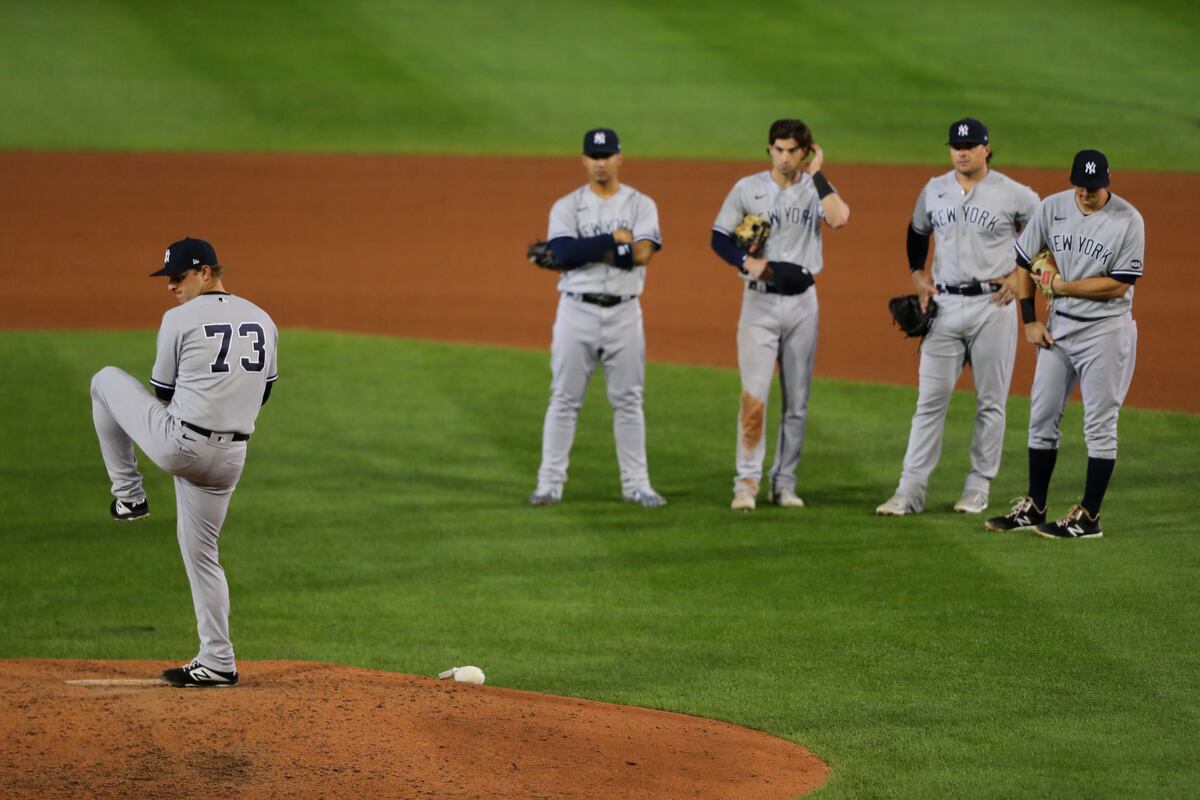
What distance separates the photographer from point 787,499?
991 cm

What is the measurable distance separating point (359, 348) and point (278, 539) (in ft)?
16.2

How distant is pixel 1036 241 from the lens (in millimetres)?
8750

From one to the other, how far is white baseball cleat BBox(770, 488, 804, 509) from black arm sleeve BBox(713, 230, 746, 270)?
53.3 inches

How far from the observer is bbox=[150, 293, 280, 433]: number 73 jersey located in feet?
21.2

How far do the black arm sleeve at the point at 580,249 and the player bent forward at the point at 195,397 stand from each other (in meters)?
3.27

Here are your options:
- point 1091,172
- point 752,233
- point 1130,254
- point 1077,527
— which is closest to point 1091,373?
point 1130,254

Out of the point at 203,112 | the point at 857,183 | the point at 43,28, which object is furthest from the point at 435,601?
the point at 43,28

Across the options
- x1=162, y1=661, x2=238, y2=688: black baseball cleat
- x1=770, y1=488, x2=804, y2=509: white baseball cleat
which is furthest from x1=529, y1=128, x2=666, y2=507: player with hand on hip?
x1=162, y1=661, x2=238, y2=688: black baseball cleat

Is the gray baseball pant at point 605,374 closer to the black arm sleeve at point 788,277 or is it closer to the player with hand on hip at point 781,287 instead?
the player with hand on hip at point 781,287

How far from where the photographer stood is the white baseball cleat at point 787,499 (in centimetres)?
990

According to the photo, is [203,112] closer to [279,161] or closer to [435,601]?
[279,161]

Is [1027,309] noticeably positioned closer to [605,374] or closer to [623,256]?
[623,256]

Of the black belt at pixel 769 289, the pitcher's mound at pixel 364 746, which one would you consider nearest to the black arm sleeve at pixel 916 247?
the black belt at pixel 769 289

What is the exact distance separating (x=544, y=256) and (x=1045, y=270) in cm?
286
